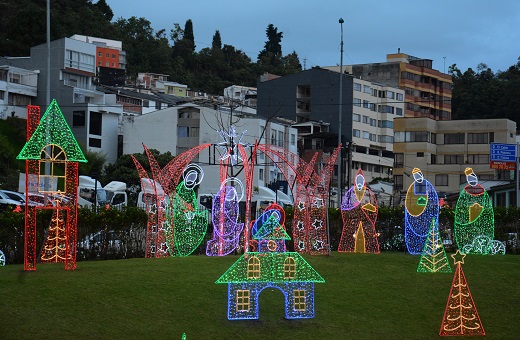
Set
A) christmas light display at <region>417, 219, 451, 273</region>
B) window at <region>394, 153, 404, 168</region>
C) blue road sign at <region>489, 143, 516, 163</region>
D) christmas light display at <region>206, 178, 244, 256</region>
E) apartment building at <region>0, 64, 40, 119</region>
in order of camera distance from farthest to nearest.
→ window at <region>394, 153, 404, 168</region> < apartment building at <region>0, 64, 40, 119</region> < blue road sign at <region>489, 143, 516, 163</region> < christmas light display at <region>206, 178, 244, 256</region> < christmas light display at <region>417, 219, 451, 273</region>

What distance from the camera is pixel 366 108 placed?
267ft

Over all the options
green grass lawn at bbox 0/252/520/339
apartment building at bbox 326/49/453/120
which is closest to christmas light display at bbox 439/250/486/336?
green grass lawn at bbox 0/252/520/339

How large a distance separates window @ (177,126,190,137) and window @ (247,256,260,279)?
4492 cm

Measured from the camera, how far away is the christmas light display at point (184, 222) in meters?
24.9

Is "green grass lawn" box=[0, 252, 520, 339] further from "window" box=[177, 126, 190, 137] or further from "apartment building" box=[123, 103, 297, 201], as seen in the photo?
"window" box=[177, 126, 190, 137]

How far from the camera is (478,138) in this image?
65.4 meters

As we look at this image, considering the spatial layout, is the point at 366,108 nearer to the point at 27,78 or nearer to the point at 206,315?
the point at 27,78

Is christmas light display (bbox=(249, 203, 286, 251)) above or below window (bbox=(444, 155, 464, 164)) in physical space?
below

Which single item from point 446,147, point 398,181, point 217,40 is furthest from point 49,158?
point 217,40

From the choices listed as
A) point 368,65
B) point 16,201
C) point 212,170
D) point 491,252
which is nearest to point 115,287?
point 491,252

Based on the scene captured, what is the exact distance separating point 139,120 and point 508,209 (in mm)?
37777

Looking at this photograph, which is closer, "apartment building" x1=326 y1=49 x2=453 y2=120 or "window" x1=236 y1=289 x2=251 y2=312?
"window" x1=236 y1=289 x2=251 y2=312

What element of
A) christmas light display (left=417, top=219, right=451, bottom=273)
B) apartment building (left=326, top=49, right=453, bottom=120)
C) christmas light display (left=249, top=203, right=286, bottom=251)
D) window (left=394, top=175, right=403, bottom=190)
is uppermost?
apartment building (left=326, top=49, right=453, bottom=120)

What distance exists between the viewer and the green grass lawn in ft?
56.1
